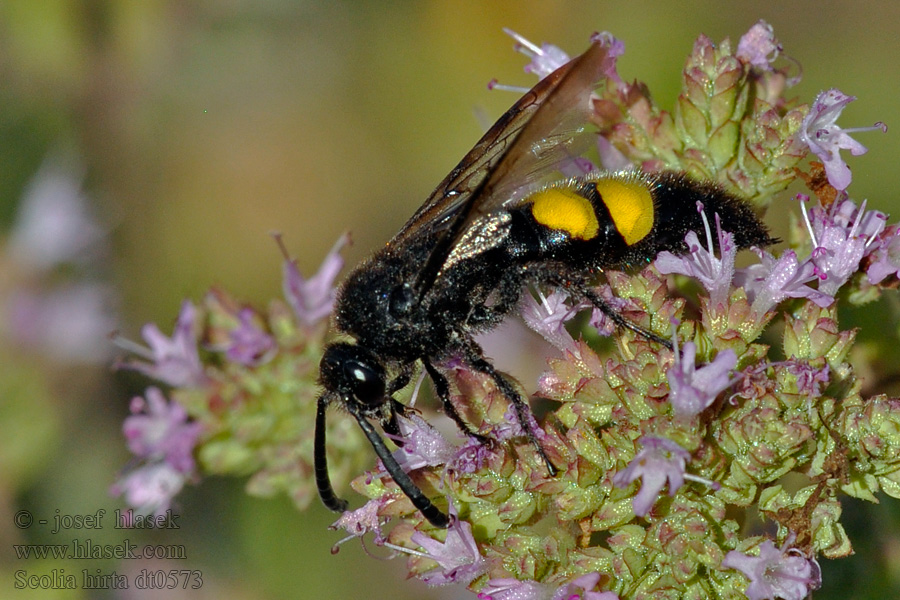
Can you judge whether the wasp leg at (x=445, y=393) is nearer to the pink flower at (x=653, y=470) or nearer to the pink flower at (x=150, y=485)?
the pink flower at (x=653, y=470)

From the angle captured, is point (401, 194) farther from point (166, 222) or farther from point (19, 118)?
point (19, 118)

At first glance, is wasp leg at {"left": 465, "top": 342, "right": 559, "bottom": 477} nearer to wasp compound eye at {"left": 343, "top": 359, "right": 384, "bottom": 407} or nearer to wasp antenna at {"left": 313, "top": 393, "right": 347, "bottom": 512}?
wasp compound eye at {"left": 343, "top": 359, "right": 384, "bottom": 407}

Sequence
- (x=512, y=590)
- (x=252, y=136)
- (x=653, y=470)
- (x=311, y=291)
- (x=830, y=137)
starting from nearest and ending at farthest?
(x=653, y=470), (x=512, y=590), (x=830, y=137), (x=311, y=291), (x=252, y=136)

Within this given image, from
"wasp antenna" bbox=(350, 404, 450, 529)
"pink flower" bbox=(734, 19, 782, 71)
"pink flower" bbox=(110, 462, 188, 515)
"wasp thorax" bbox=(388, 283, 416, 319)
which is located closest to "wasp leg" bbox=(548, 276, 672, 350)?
"wasp thorax" bbox=(388, 283, 416, 319)

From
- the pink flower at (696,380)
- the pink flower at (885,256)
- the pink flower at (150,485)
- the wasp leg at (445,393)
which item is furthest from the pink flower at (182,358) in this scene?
the pink flower at (885,256)

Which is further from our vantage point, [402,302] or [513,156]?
[402,302]

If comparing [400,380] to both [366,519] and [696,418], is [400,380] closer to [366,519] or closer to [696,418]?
[366,519]

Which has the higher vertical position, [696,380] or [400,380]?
[400,380]

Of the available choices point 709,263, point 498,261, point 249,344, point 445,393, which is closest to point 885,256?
point 709,263

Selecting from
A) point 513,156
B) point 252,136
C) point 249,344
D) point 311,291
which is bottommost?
point 513,156
